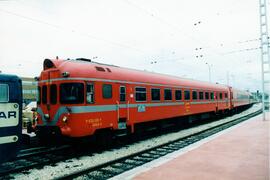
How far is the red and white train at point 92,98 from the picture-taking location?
370 inches

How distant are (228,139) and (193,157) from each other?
Answer: 4.12m

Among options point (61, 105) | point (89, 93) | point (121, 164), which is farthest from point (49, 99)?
point (121, 164)

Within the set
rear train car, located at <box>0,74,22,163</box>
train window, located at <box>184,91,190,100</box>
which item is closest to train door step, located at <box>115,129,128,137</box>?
rear train car, located at <box>0,74,22,163</box>

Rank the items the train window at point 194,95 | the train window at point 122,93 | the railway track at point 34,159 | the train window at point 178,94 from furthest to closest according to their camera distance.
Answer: the train window at point 194,95 < the train window at point 178,94 < the train window at point 122,93 < the railway track at point 34,159

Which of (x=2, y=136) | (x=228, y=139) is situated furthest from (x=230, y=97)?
(x=2, y=136)

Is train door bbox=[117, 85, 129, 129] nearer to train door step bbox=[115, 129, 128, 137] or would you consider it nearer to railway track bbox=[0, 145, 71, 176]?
train door step bbox=[115, 129, 128, 137]

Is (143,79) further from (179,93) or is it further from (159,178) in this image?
(159,178)

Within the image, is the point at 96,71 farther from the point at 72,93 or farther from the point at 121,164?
the point at 121,164

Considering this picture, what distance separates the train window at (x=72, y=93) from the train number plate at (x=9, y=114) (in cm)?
237

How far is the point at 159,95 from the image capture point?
14422mm

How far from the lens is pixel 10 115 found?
700 cm

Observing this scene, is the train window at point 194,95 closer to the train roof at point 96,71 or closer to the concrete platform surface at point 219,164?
the train roof at point 96,71

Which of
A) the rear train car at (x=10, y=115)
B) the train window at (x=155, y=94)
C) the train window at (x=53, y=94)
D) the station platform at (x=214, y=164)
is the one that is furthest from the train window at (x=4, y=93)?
the train window at (x=155, y=94)

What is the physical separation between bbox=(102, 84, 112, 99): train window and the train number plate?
3.74m
